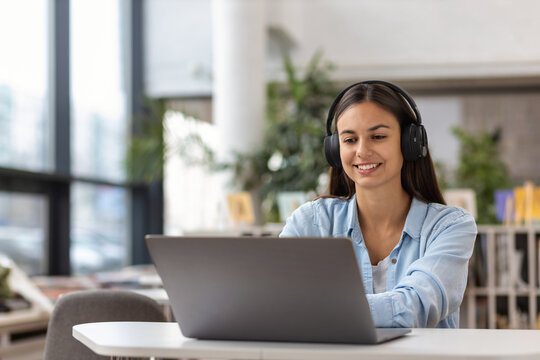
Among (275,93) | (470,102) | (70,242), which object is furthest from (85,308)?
(470,102)

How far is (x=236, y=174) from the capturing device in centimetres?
667

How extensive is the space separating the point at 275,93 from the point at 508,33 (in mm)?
2414

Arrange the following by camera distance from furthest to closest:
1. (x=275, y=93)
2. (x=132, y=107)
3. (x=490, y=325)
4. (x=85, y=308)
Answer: (x=132, y=107) < (x=275, y=93) < (x=490, y=325) < (x=85, y=308)

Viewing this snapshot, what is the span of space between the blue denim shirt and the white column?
477 centimetres

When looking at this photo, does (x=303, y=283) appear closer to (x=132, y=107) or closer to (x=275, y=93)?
(x=275, y=93)

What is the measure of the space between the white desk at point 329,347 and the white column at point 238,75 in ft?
17.9

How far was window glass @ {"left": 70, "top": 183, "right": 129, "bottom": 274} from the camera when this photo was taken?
6695 mm

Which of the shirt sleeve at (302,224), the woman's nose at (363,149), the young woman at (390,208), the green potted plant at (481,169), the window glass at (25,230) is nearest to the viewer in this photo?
the young woman at (390,208)

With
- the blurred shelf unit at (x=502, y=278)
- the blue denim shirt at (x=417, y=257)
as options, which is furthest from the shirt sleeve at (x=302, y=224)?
the blurred shelf unit at (x=502, y=278)

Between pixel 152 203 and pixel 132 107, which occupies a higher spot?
pixel 132 107

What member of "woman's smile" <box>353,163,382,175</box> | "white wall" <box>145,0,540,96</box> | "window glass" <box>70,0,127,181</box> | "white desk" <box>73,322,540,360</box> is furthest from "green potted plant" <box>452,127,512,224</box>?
"white desk" <box>73,322,540,360</box>

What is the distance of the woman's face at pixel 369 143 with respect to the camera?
1803mm

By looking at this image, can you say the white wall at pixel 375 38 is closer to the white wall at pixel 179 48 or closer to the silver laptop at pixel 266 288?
the white wall at pixel 179 48

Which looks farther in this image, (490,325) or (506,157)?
(506,157)
